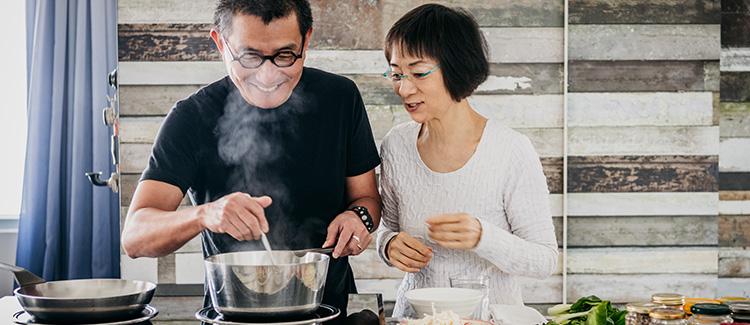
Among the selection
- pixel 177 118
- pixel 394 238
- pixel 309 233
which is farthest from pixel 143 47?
pixel 394 238

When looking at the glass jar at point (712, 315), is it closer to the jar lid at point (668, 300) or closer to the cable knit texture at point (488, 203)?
the jar lid at point (668, 300)

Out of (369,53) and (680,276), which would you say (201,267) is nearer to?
(369,53)

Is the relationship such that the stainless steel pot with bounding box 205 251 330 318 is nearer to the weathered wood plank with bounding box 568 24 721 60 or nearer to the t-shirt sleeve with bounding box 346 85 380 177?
the t-shirt sleeve with bounding box 346 85 380 177

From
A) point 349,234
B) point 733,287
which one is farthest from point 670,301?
point 733,287

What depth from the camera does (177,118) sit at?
8.24 feet

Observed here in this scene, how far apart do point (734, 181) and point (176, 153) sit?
256 centimetres

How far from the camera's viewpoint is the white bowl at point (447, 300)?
6.12 ft

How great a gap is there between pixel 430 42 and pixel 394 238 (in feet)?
1.92

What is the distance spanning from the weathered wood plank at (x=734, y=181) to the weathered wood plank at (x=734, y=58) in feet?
1.52

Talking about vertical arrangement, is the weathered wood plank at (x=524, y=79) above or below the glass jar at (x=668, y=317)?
above

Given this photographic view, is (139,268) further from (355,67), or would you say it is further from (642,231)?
(642,231)

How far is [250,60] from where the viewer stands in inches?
94.0

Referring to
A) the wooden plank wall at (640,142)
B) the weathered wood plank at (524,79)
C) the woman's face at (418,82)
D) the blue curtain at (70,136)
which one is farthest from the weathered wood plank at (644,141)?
the blue curtain at (70,136)

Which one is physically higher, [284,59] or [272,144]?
[284,59]
